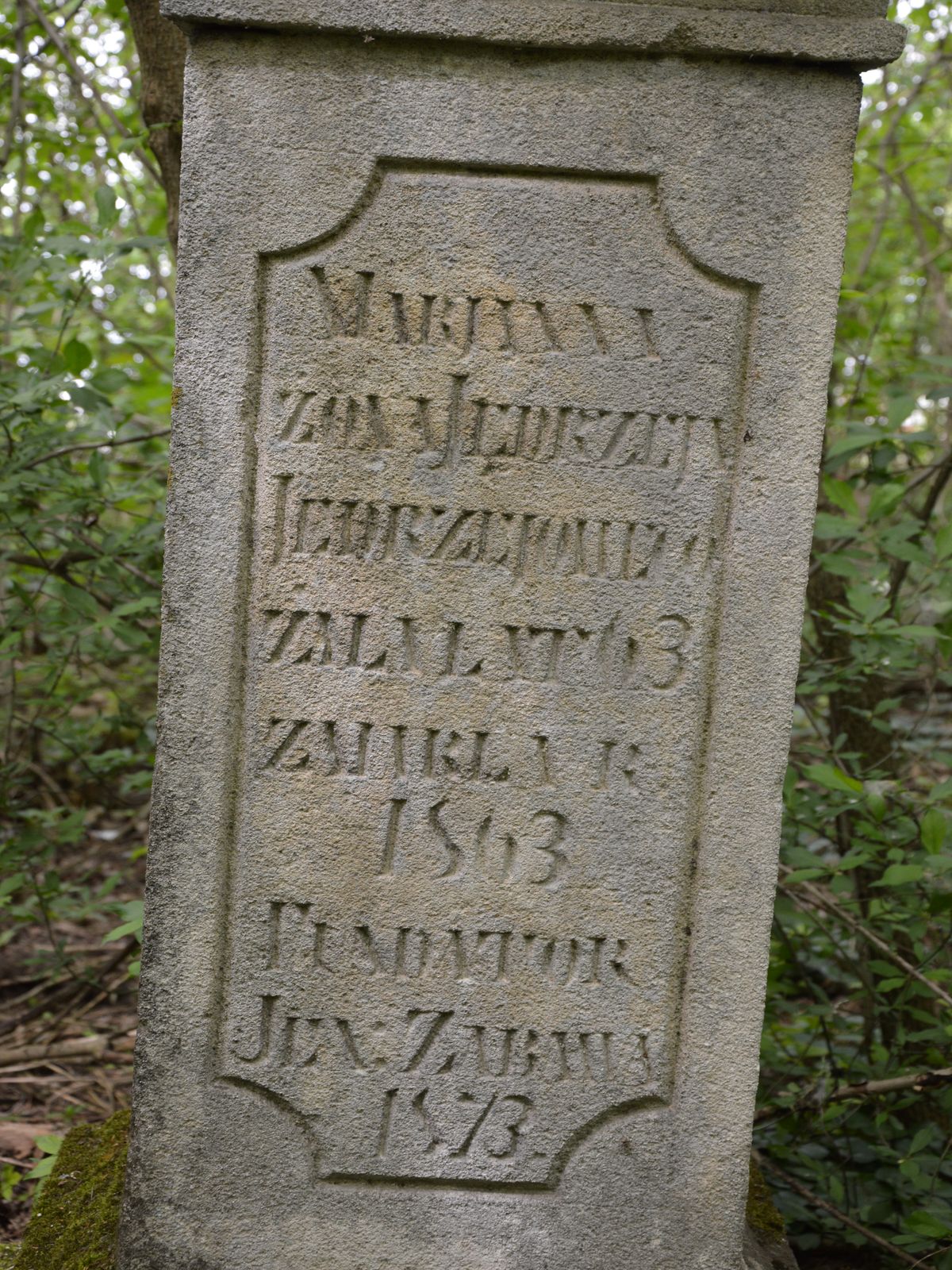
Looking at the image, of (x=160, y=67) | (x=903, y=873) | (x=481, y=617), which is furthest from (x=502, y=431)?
(x=160, y=67)

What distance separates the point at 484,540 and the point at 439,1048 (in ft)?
2.72

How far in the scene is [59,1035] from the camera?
3.29 meters

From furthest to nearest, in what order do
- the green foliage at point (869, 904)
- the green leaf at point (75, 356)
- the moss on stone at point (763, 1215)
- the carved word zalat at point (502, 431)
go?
the green leaf at point (75, 356)
the green foliage at point (869, 904)
the moss on stone at point (763, 1215)
the carved word zalat at point (502, 431)

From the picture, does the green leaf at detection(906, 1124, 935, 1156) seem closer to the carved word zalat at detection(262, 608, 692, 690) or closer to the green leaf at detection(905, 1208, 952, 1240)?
the green leaf at detection(905, 1208, 952, 1240)

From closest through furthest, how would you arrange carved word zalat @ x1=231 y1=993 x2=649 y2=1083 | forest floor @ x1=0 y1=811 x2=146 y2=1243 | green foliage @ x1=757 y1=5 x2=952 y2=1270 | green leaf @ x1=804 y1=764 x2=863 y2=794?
carved word zalat @ x1=231 y1=993 x2=649 y2=1083 < green leaf @ x1=804 y1=764 x2=863 y2=794 < green foliage @ x1=757 y1=5 x2=952 y2=1270 < forest floor @ x1=0 y1=811 x2=146 y2=1243

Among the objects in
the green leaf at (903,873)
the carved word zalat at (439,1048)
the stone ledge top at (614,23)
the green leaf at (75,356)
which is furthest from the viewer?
the green leaf at (75,356)

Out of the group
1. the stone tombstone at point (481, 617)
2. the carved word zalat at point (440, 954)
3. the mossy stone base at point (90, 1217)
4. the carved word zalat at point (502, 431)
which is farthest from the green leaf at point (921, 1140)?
the carved word zalat at point (502, 431)

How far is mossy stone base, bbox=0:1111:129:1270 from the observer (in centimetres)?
199

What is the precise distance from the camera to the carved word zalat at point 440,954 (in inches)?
75.0

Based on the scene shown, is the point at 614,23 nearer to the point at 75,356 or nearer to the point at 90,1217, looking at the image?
the point at 75,356

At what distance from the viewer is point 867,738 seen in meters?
3.38

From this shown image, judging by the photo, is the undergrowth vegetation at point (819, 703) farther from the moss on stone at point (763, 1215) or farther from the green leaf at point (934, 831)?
the moss on stone at point (763, 1215)

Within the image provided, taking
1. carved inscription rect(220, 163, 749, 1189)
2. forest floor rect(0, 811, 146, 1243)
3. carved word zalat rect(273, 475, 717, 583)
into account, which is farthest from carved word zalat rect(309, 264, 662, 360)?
forest floor rect(0, 811, 146, 1243)

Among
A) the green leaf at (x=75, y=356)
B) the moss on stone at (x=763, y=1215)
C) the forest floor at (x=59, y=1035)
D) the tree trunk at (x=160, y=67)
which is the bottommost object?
the forest floor at (x=59, y=1035)
